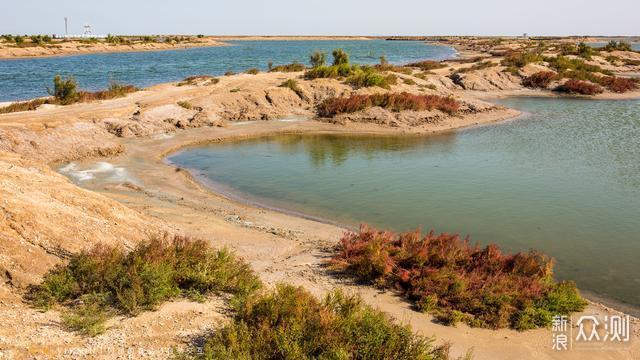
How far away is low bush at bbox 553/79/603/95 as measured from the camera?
1951 inches

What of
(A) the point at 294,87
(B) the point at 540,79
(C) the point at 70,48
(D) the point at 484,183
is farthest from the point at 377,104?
(C) the point at 70,48

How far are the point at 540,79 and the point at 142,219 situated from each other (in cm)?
5274

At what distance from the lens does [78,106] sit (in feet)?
103

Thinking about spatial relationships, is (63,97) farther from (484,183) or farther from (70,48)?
(70,48)

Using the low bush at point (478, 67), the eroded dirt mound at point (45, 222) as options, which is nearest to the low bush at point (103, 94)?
the eroded dirt mound at point (45, 222)

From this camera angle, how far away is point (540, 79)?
54.1 metres

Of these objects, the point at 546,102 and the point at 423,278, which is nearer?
the point at 423,278

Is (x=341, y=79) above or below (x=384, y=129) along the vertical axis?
above

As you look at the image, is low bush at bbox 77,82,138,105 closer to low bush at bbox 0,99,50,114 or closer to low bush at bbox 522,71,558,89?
low bush at bbox 0,99,50,114

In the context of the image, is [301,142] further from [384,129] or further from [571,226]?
[571,226]

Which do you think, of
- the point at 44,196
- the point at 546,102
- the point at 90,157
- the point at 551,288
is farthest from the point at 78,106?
the point at 546,102

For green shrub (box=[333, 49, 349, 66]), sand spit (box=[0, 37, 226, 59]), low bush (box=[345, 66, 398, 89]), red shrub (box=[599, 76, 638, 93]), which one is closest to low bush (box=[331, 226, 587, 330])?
low bush (box=[345, 66, 398, 89])

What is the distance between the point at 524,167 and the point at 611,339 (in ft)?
48.9

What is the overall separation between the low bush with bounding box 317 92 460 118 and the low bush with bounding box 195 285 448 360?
90.7 ft
